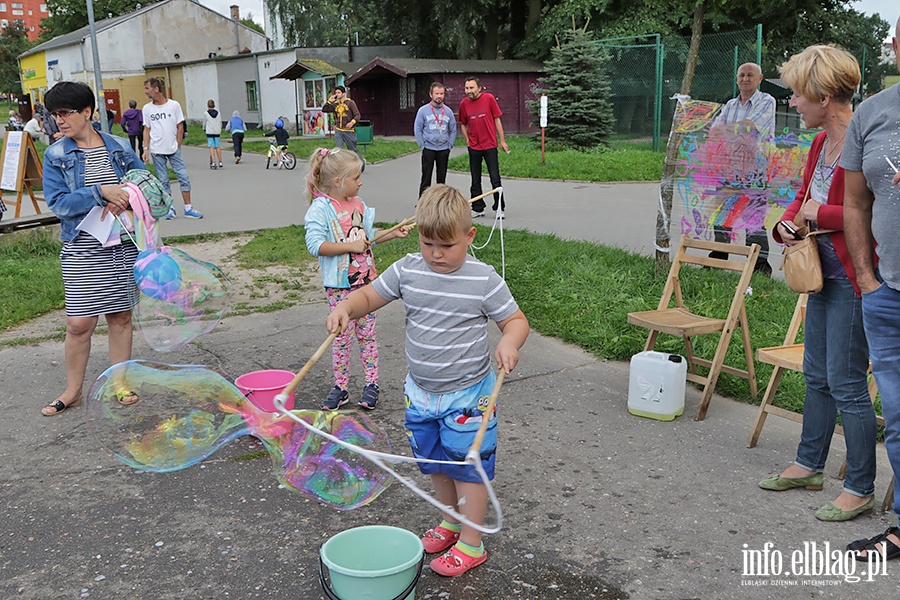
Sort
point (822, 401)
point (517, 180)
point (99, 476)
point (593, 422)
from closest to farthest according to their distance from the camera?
point (822, 401) < point (99, 476) < point (593, 422) < point (517, 180)

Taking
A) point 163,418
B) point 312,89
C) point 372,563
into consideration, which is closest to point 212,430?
point 163,418

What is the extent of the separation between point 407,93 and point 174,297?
29502mm

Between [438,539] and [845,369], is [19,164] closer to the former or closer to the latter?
[438,539]

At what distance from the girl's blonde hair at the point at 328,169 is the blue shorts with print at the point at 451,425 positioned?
1792mm

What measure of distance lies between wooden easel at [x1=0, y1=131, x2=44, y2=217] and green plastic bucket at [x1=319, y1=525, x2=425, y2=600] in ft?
34.4

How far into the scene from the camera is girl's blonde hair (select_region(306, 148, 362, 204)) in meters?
4.64

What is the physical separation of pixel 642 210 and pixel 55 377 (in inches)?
357

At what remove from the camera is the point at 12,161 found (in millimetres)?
12055

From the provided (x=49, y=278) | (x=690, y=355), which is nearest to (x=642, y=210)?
(x=690, y=355)

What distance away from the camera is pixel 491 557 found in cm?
342

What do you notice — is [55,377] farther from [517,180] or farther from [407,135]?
[407,135]

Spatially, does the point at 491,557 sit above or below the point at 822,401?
below

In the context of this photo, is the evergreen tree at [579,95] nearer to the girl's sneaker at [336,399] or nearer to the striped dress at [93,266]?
the girl's sneaker at [336,399]

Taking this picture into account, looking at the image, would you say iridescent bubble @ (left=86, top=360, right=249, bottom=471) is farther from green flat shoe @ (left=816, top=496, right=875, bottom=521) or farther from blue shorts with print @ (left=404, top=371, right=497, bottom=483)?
green flat shoe @ (left=816, top=496, right=875, bottom=521)
